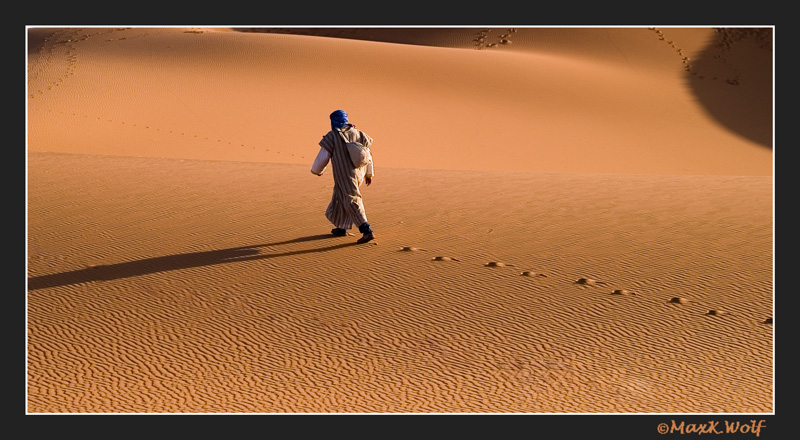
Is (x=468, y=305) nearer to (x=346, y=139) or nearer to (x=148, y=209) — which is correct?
(x=346, y=139)

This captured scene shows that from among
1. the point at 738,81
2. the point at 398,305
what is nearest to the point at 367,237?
the point at 398,305

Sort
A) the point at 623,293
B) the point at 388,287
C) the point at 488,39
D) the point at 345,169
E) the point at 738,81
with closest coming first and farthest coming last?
the point at 623,293
the point at 388,287
the point at 345,169
the point at 738,81
the point at 488,39

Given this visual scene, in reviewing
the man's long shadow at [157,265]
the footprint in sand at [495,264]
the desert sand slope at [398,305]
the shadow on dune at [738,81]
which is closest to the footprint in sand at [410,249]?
the desert sand slope at [398,305]

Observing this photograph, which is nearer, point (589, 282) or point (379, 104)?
point (589, 282)

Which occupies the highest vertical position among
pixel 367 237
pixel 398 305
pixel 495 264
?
pixel 367 237

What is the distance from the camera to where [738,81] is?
99.7 feet

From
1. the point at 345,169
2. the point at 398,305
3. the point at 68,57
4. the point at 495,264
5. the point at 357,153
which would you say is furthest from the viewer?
the point at 68,57

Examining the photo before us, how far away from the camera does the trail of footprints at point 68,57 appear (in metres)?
20.7

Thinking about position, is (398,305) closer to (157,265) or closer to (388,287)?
(388,287)

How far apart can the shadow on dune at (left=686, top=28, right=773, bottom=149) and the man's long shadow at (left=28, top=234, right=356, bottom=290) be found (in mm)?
19753

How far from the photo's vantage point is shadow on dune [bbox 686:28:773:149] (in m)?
26.0

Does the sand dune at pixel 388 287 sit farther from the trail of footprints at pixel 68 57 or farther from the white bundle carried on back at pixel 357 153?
the white bundle carried on back at pixel 357 153

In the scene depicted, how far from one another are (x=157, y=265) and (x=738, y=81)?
2759cm

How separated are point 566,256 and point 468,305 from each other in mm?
1828
